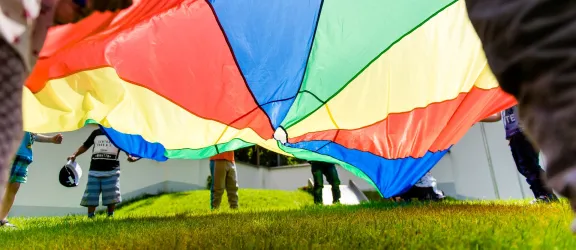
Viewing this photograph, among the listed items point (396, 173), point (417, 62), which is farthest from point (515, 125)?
point (417, 62)

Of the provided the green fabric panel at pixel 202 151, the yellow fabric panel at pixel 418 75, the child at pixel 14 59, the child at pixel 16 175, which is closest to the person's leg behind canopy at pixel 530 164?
the yellow fabric panel at pixel 418 75

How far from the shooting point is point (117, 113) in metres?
2.18

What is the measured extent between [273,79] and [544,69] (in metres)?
1.83

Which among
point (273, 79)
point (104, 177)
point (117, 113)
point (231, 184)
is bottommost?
point (231, 184)

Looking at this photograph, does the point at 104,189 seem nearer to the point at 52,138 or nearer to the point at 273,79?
the point at 52,138

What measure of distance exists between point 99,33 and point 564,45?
1750mm

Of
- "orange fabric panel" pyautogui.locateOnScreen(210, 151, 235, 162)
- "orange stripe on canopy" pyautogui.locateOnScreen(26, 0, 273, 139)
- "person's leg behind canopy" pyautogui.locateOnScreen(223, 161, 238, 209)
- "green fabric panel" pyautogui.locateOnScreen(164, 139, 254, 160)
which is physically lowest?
"person's leg behind canopy" pyautogui.locateOnScreen(223, 161, 238, 209)

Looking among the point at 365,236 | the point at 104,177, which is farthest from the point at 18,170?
the point at 365,236

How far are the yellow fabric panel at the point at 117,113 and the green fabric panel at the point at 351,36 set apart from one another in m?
0.52

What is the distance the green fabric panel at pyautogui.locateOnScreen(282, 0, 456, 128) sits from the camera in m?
2.01

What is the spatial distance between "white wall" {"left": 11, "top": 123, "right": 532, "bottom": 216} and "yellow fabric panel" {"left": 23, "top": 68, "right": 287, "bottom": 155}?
2937 mm

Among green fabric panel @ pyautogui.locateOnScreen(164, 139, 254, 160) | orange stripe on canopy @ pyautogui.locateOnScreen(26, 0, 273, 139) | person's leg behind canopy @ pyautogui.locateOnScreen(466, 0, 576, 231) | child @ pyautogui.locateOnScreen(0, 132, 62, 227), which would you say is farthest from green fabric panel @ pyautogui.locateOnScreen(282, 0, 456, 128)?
child @ pyautogui.locateOnScreen(0, 132, 62, 227)

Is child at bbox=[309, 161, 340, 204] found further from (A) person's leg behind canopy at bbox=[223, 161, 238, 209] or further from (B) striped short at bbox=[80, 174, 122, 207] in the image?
(B) striped short at bbox=[80, 174, 122, 207]

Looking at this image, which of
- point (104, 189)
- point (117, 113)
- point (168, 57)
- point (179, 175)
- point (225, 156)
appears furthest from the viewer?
point (179, 175)
